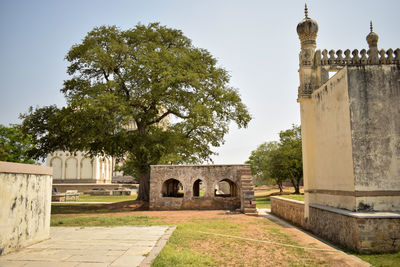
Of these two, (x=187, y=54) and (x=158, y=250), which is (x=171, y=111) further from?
(x=158, y=250)

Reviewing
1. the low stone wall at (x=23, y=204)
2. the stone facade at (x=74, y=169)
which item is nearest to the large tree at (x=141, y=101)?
the low stone wall at (x=23, y=204)

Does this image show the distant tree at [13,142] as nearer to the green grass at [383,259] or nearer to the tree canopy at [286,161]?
the tree canopy at [286,161]

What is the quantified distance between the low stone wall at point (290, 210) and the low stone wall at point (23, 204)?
9781 millimetres

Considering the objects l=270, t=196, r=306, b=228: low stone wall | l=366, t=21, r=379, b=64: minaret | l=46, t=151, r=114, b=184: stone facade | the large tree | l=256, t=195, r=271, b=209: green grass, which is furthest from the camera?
l=46, t=151, r=114, b=184: stone facade

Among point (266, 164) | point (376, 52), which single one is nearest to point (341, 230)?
point (376, 52)

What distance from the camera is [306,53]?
13.3 metres

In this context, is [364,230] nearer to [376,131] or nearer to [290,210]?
[376,131]

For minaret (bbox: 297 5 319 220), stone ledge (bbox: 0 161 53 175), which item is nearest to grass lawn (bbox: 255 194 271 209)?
minaret (bbox: 297 5 319 220)

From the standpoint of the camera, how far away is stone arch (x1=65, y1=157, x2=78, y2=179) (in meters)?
51.4

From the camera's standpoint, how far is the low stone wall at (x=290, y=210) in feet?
45.6

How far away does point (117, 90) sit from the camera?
2125cm

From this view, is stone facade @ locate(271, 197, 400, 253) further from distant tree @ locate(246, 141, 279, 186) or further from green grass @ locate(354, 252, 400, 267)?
distant tree @ locate(246, 141, 279, 186)

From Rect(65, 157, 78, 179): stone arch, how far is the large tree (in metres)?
30.2

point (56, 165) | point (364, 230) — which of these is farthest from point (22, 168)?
point (56, 165)
